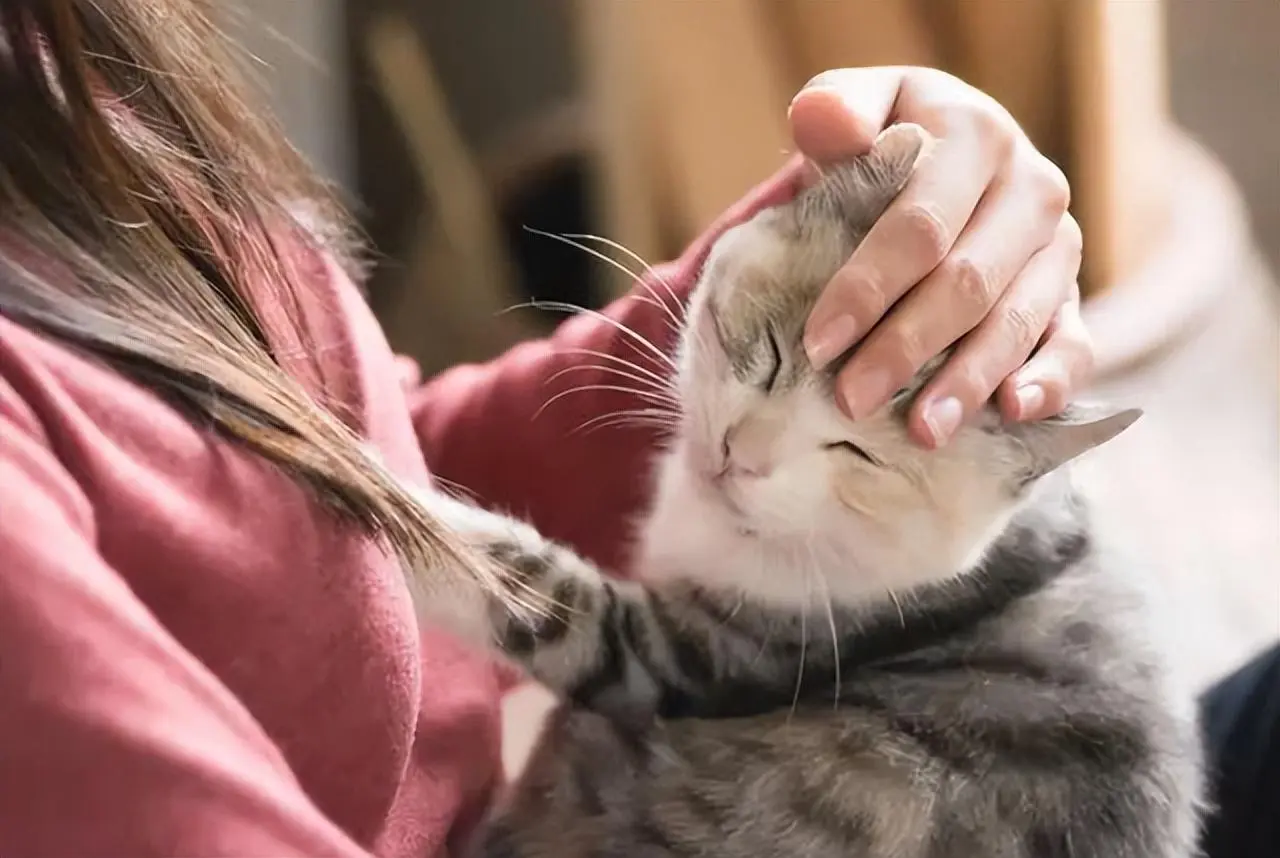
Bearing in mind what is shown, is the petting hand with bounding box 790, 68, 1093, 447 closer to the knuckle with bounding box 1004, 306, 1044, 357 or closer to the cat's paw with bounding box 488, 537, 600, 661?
the knuckle with bounding box 1004, 306, 1044, 357

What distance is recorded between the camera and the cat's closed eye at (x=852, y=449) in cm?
77

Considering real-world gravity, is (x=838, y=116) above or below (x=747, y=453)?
above

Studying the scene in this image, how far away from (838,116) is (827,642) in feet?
1.05

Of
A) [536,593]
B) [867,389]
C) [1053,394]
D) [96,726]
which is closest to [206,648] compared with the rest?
[96,726]

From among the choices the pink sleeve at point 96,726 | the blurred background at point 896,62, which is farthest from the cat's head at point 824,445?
the blurred background at point 896,62

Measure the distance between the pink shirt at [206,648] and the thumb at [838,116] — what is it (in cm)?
28

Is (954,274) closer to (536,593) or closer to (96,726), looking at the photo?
(536,593)

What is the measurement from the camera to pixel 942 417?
28.5 inches

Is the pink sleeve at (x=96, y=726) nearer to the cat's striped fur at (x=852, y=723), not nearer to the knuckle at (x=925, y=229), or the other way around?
the cat's striped fur at (x=852, y=723)

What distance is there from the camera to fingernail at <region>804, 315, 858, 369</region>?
71 cm

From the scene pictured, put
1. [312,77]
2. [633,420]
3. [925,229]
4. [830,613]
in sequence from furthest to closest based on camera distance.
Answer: [312,77]
[633,420]
[830,613]
[925,229]

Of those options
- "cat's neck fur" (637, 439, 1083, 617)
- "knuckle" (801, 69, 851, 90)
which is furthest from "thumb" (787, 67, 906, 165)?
"cat's neck fur" (637, 439, 1083, 617)

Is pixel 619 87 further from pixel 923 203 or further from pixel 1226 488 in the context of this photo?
pixel 923 203

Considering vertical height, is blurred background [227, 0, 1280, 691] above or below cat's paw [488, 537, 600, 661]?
below
